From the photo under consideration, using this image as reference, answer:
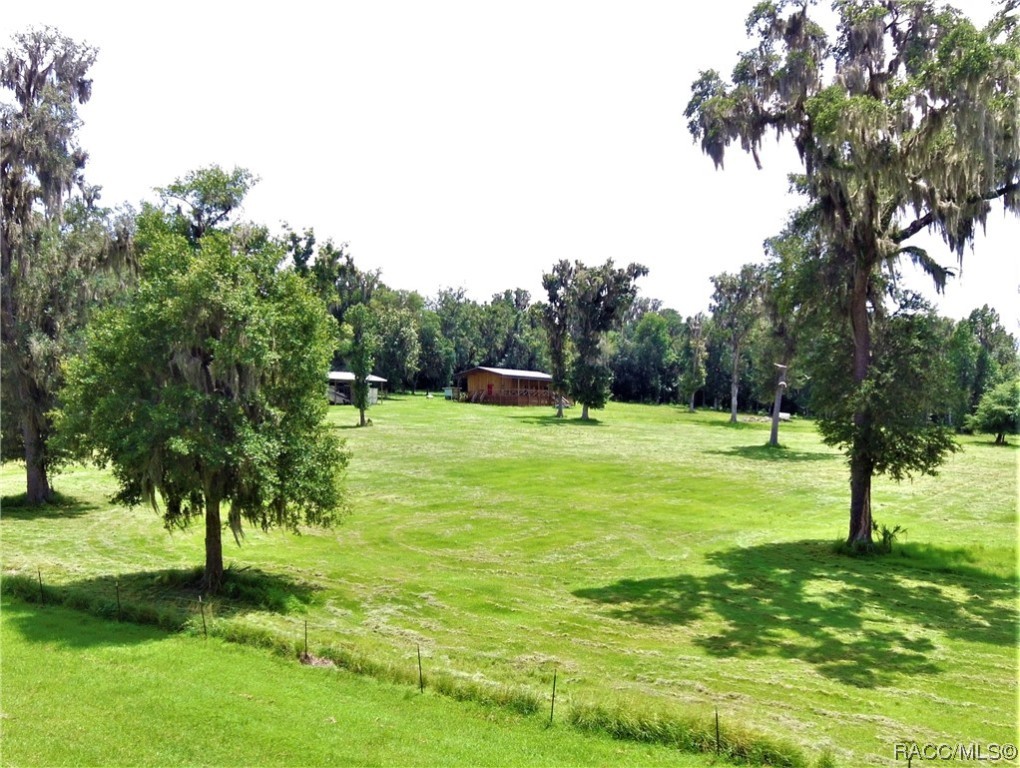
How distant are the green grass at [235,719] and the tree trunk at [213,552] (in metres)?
A: 4.08

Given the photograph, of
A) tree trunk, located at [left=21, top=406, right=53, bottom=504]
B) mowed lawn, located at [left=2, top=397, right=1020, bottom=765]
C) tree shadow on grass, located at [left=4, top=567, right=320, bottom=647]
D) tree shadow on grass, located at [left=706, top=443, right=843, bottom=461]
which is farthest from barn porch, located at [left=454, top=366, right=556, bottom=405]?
tree shadow on grass, located at [left=4, top=567, right=320, bottom=647]

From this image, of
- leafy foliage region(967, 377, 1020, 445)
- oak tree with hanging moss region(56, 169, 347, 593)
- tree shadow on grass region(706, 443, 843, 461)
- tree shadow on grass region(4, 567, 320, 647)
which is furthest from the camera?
leafy foliage region(967, 377, 1020, 445)

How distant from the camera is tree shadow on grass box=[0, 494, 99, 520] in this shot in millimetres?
28156

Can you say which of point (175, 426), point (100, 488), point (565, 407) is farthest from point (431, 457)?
point (565, 407)

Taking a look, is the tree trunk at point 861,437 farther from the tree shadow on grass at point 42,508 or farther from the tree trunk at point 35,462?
the tree trunk at point 35,462

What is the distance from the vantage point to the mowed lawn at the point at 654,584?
12.9 metres

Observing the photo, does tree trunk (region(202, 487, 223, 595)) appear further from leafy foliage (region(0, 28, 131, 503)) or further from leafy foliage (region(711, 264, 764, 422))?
leafy foliage (region(711, 264, 764, 422))

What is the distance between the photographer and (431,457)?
146 ft

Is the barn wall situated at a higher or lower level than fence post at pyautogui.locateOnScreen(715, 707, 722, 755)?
higher

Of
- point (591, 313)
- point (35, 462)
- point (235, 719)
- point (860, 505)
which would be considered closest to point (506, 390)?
point (591, 313)

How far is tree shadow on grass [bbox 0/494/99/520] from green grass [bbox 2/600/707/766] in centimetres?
1597

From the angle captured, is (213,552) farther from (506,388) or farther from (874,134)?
(506,388)

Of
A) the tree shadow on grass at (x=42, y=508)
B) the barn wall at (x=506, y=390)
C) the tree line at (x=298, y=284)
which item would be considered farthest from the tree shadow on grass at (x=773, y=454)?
the barn wall at (x=506, y=390)

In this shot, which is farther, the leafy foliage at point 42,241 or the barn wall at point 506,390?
the barn wall at point 506,390
